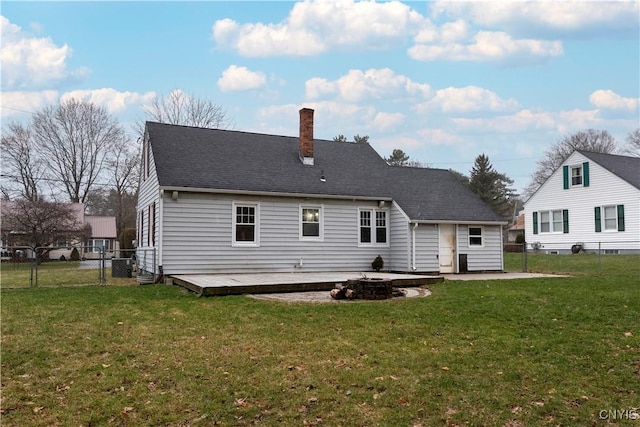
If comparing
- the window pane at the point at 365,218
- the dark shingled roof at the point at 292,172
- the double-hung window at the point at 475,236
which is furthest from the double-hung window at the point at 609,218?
the window pane at the point at 365,218

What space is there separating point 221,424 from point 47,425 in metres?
1.46

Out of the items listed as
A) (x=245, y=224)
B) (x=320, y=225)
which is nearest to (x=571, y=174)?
(x=320, y=225)

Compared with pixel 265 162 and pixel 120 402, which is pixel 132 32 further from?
pixel 120 402

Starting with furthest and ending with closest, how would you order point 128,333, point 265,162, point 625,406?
point 265,162 < point 128,333 < point 625,406

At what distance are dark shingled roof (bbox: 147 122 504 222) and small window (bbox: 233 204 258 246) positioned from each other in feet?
2.18

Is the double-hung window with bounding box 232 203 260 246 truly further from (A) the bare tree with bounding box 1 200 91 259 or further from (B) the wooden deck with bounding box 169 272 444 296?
(A) the bare tree with bounding box 1 200 91 259

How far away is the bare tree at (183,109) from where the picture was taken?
36594 millimetres

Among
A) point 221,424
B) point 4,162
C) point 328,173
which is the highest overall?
point 4,162

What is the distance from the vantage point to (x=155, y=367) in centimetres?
555

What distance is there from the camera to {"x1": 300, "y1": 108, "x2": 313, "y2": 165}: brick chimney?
1803 centimetres

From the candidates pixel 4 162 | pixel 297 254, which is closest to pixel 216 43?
pixel 297 254

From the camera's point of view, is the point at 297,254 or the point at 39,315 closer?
the point at 39,315

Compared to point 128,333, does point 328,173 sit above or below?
above

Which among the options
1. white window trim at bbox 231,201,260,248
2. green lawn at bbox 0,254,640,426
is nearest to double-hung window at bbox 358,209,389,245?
white window trim at bbox 231,201,260,248
